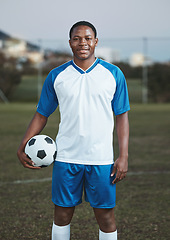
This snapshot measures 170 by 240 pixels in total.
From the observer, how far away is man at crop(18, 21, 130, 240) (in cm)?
243

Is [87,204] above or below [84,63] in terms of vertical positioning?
below

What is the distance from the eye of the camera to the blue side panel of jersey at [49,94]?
2.53 metres

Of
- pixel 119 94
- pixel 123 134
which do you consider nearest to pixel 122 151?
pixel 123 134

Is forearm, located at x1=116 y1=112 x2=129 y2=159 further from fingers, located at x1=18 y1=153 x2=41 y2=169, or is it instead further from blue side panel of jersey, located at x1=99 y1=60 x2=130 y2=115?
fingers, located at x1=18 y1=153 x2=41 y2=169

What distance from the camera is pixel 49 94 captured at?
257 centimetres

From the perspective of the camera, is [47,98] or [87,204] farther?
[87,204]

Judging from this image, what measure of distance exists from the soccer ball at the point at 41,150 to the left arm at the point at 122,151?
39 centimetres

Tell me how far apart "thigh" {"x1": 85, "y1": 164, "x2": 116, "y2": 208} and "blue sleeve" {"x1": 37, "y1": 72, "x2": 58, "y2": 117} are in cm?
47

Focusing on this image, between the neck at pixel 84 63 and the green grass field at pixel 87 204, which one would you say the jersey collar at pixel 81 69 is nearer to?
the neck at pixel 84 63

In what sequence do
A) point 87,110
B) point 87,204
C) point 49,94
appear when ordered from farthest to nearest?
point 87,204
point 49,94
point 87,110

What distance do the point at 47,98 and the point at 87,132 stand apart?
1.17ft

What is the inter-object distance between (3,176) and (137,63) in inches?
714

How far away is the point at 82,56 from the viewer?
249cm

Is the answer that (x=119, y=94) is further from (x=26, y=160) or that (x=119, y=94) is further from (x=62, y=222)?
(x=62, y=222)
